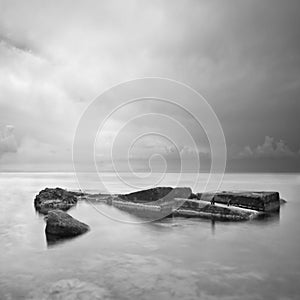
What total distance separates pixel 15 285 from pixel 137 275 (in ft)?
11.9

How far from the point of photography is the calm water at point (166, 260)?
23.9 feet

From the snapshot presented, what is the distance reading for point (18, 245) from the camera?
11.8 m

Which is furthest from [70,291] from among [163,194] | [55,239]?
[163,194]

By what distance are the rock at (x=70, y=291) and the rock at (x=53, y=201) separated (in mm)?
14527

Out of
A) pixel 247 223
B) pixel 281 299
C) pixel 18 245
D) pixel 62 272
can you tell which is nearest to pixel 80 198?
pixel 18 245

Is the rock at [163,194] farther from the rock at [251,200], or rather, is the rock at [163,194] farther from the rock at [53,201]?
the rock at [53,201]

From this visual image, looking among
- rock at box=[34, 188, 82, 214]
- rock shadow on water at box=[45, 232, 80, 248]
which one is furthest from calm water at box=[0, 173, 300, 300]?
rock at box=[34, 188, 82, 214]

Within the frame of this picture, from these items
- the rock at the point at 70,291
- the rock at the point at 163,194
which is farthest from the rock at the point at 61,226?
the rock at the point at 163,194

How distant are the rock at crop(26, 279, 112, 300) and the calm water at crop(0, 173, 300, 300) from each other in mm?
267

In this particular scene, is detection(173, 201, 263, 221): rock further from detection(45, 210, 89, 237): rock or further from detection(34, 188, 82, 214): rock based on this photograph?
detection(34, 188, 82, 214): rock

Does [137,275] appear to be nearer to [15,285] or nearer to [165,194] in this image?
[15,285]

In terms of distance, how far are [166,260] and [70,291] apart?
380cm

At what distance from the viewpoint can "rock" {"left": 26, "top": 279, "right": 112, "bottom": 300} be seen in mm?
6716

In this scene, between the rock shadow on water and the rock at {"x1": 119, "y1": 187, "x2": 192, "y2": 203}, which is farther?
the rock at {"x1": 119, "y1": 187, "x2": 192, "y2": 203}
